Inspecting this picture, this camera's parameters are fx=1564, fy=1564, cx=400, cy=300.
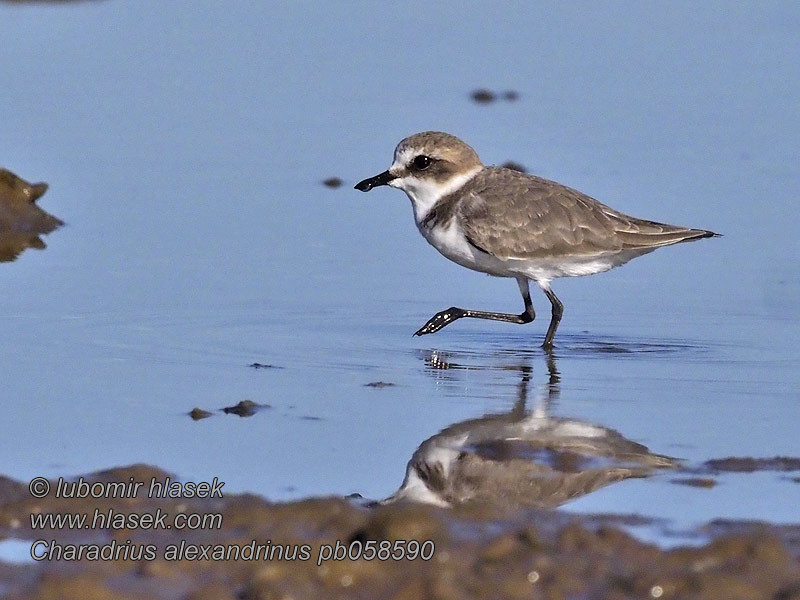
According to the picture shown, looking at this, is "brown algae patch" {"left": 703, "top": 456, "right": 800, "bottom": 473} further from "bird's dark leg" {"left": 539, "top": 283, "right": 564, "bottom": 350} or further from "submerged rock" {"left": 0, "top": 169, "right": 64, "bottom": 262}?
"submerged rock" {"left": 0, "top": 169, "right": 64, "bottom": 262}

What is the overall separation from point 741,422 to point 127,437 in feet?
9.44

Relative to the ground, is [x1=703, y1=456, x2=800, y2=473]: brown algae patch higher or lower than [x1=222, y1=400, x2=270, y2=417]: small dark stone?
lower

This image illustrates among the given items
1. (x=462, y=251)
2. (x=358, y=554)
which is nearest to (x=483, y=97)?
(x=462, y=251)

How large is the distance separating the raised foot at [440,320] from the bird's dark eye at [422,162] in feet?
3.58

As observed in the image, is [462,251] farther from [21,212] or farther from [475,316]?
[21,212]

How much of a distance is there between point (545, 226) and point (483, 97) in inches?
210

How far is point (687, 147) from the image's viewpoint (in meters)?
13.3

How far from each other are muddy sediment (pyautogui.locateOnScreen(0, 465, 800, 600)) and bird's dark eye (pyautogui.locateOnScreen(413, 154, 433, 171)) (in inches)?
172

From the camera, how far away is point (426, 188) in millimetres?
10078

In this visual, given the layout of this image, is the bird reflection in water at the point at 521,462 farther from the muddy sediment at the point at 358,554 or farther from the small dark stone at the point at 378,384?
the small dark stone at the point at 378,384

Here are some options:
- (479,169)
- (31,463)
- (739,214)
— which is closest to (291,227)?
(479,169)

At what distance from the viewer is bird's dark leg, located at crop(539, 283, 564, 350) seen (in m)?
→ 9.36

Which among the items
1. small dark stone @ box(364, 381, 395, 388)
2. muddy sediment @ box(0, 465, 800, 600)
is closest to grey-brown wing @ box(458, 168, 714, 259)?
small dark stone @ box(364, 381, 395, 388)

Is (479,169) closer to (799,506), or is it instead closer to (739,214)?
(739,214)
